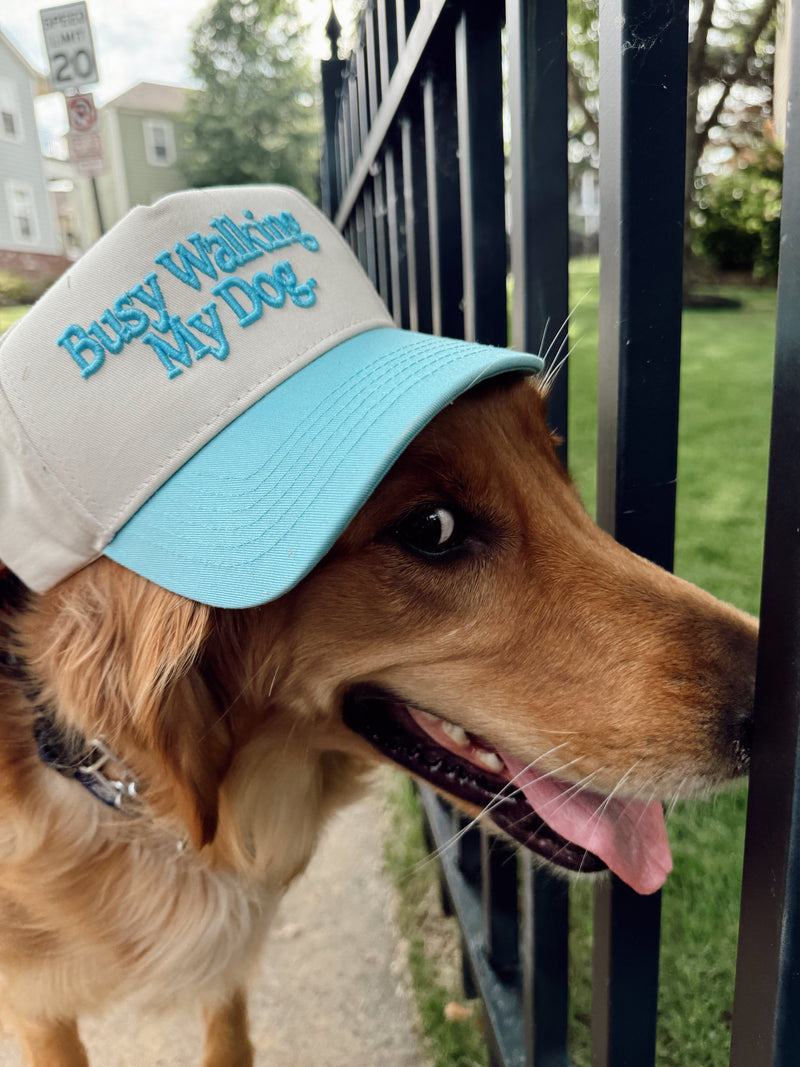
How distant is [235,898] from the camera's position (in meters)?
1.70

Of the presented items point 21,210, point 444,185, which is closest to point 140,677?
point 444,185

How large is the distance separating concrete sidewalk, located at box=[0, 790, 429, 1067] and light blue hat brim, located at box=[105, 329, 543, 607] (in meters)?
1.37

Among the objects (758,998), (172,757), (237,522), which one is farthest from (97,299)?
(758,998)

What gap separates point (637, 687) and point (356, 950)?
162cm

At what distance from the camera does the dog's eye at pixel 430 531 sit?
126 centimetres

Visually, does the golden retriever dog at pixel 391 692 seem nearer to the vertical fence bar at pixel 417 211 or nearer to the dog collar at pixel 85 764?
the dog collar at pixel 85 764

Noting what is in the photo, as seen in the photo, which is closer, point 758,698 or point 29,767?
point 758,698

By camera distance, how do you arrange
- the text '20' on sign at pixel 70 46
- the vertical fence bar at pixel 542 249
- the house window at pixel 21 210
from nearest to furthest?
the vertical fence bar at pixel 542 249 → the text '20' on sign at pixel 70 46 → the house window at pixel 21 210

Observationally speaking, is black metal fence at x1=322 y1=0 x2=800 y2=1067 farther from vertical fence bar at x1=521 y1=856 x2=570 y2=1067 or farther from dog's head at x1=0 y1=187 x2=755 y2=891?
dog's head at x1=0 y1=187 x2=755 y2=891

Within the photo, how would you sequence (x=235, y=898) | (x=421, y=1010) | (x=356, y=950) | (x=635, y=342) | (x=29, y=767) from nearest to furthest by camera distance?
(x=635, y=342) < (x=29, y=767) < (x=235, y=898) < (x=421, y=1010) < (x=356, y=950)

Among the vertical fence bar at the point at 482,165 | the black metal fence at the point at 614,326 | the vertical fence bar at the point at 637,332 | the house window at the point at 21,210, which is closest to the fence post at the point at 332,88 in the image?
the black metal fence at the point at 614,326

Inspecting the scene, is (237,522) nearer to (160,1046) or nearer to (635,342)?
(635,342)

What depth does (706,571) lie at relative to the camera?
3857mm

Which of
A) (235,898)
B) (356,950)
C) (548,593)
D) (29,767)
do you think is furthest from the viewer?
(356,950)
